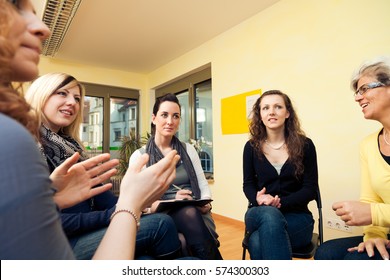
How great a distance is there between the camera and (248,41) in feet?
9.33

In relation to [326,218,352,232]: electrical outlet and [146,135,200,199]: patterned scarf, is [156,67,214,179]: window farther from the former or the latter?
[146,135,200,199]: patterned scarf

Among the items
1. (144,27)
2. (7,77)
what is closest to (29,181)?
(7,77)

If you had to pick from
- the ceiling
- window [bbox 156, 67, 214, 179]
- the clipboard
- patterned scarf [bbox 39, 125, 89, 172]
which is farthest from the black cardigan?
window [bbox 156, 67, 214, 179]

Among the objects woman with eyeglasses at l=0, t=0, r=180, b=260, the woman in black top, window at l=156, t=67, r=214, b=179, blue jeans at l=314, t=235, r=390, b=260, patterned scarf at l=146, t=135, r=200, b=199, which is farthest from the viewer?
window at l=156, t=67, r=214, b=179

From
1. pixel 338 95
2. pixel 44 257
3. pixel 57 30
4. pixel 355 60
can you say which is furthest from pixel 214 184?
pixel 44 257

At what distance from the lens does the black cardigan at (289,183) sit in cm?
138

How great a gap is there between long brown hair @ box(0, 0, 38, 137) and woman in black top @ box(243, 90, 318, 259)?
3.49 ft

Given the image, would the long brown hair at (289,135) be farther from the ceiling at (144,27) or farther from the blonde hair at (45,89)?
the ceiling at (144,27)

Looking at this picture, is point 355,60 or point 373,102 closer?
point 373,102

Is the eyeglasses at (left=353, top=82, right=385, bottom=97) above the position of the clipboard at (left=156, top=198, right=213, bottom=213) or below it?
above

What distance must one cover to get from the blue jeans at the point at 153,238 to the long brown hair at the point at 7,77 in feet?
1.96

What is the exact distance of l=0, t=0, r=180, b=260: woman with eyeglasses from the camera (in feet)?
1.03

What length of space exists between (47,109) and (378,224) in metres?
1.59
